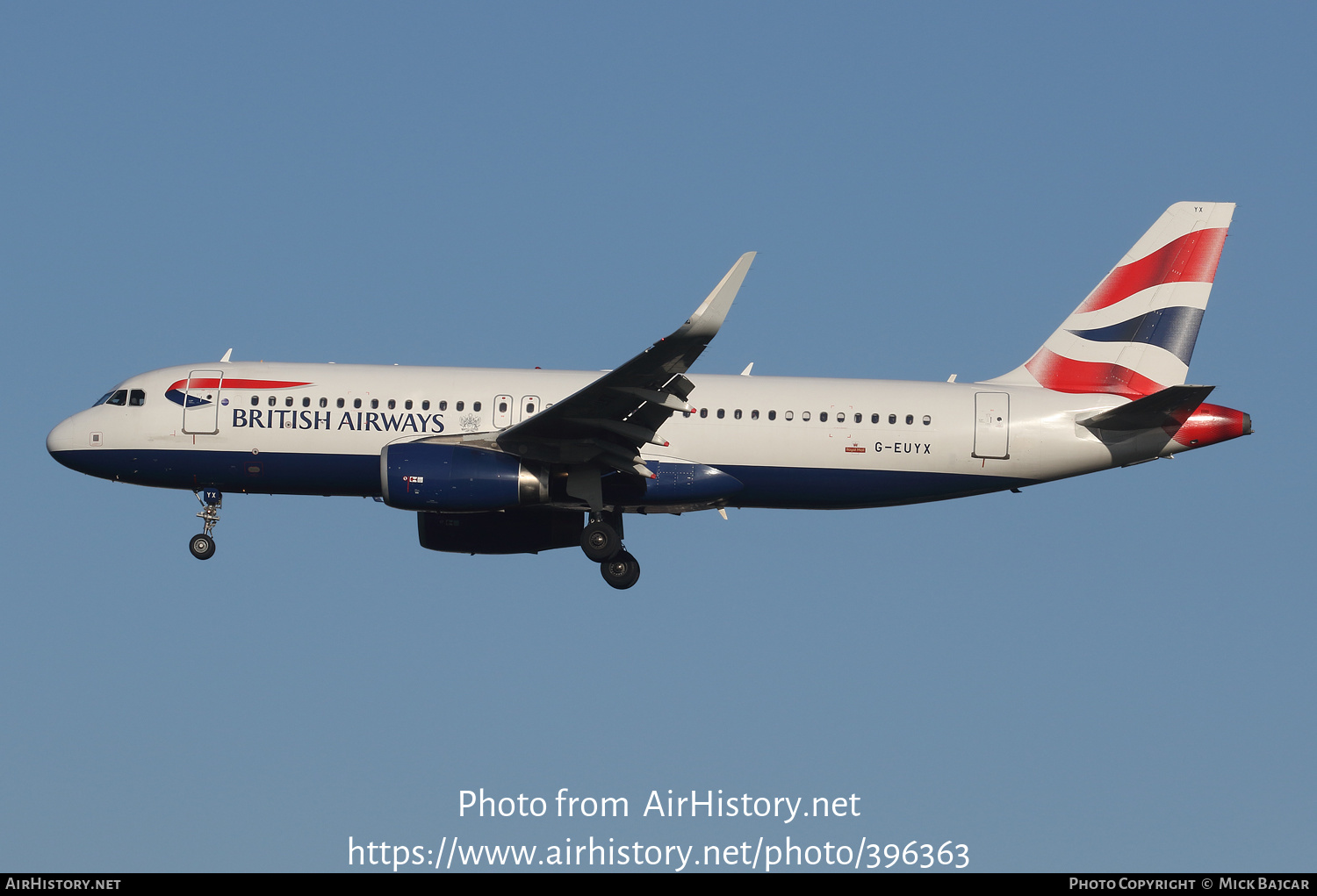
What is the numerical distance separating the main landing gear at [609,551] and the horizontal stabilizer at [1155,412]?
35.4ft

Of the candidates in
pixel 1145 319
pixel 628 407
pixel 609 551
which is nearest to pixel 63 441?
pixel 609 551

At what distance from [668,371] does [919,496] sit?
25.9 feet

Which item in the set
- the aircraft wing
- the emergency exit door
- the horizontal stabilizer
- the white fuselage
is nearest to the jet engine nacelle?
the aircraft wing

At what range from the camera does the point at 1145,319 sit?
38000mm

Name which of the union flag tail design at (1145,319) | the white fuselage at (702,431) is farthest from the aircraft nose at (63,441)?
the union flag tail design at (1145,319)

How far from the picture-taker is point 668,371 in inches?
1249

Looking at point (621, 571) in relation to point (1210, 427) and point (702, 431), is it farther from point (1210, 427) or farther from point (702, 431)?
point (1210, 427)

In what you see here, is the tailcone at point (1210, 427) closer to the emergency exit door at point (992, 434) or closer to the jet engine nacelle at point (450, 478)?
the emergency exit door at point (992, 434)

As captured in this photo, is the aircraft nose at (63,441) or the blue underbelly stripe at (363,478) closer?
the blue underbelly stripe at (363,478)

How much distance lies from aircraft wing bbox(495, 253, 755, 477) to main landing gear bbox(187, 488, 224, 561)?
7.29m

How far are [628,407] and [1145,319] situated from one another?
13.4 metres

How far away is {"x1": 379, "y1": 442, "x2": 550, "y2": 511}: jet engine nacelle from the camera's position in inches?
1321

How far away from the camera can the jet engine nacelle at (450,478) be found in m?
33.6

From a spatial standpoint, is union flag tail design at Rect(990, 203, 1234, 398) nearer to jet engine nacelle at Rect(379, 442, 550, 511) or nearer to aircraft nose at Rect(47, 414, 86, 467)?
jet engine nacelle at Rect(379, 442, 550, 511)
